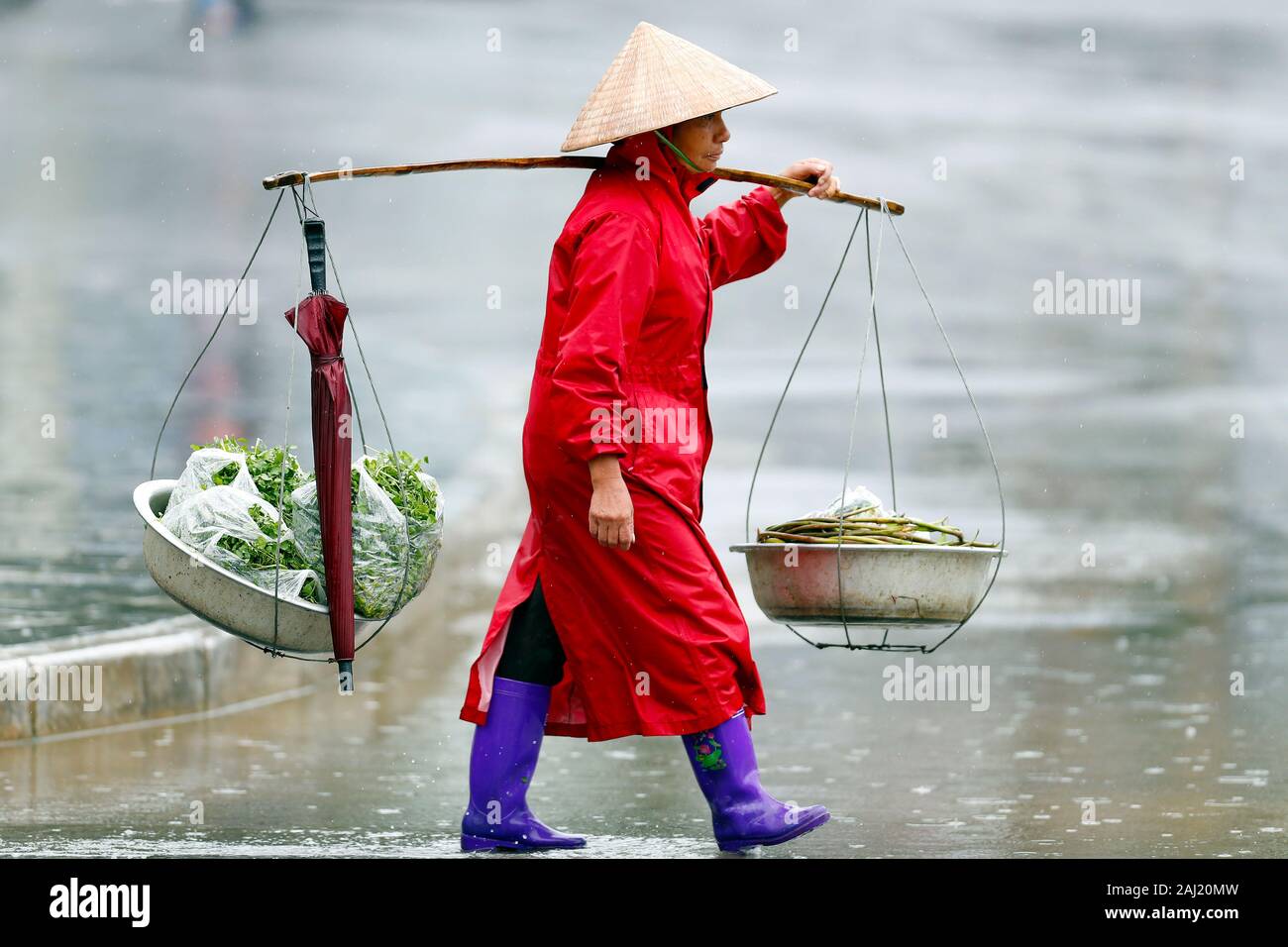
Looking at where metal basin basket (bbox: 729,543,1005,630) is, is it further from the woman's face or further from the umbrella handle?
the umbrella handle

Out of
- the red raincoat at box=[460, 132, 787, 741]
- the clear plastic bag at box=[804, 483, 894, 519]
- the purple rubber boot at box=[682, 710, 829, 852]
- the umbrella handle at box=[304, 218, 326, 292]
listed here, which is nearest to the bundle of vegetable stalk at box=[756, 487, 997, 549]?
the clear plastic bag at box=[804, 483, 894, 519]

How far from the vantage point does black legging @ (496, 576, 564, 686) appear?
3.99 metres

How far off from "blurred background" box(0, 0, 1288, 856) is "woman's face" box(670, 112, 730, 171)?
284 centimetres

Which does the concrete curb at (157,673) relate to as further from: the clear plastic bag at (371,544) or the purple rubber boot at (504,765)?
the purple rubber boot at (504,765)

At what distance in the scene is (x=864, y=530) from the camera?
4051mm

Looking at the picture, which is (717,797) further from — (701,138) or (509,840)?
(701,138)

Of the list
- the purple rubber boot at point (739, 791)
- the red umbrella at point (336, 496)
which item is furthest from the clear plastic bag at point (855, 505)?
the red umbrella at point (336, 496)

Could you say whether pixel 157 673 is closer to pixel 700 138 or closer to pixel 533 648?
pixel 533 648

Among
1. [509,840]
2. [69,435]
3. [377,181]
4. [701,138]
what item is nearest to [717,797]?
[509,840]

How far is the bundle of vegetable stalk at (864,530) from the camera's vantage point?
4.02 metres

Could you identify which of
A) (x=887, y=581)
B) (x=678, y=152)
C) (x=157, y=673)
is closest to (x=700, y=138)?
(x=678, y=152)

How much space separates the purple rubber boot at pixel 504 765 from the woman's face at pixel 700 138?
3.86 ft

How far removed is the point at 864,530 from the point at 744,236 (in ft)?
2.51

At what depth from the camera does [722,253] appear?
14.1 ft
